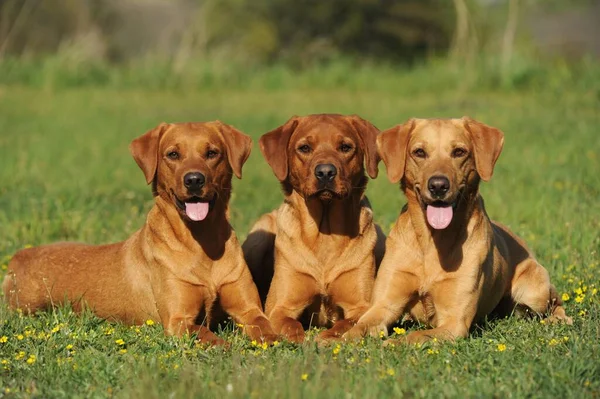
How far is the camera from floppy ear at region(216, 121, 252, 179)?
7.00 m

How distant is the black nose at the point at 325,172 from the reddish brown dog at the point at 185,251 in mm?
627

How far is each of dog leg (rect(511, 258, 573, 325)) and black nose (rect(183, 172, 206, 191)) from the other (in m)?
2.43

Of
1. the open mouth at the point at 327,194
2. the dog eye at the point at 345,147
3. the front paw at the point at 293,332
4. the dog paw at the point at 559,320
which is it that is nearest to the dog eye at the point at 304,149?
the dog eye at the point at 345,147

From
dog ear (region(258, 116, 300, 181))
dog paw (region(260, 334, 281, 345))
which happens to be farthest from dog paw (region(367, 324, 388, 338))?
dog ear (region(258, 116, 300, 181))

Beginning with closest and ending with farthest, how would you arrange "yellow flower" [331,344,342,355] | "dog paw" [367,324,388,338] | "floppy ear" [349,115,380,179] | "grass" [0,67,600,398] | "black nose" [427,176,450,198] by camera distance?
"grass" [0,67,600,398] → "yellow flower" [331,344,342,355] → "black nose" [427,176,450,198] → "dog paw" [367,324,388,338] → "floppy ear" [349,115,380,179]

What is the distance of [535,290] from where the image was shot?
23.5 ft

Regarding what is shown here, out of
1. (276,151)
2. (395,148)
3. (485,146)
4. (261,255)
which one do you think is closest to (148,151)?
(276,151)

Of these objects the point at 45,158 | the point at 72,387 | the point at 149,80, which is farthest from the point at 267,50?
the point at 72,387

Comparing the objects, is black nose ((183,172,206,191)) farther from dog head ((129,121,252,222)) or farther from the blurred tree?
the blurred tree

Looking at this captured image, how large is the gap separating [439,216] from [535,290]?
4.07 ft

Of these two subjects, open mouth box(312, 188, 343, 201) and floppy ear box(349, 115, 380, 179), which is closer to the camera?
open mouth box(312, 188, 343, 201)

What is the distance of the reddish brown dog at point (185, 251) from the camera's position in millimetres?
6746

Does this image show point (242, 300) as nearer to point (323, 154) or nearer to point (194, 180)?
point (194, 180)

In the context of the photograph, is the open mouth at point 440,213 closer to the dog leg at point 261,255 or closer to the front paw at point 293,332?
the front paw at point 293,332
